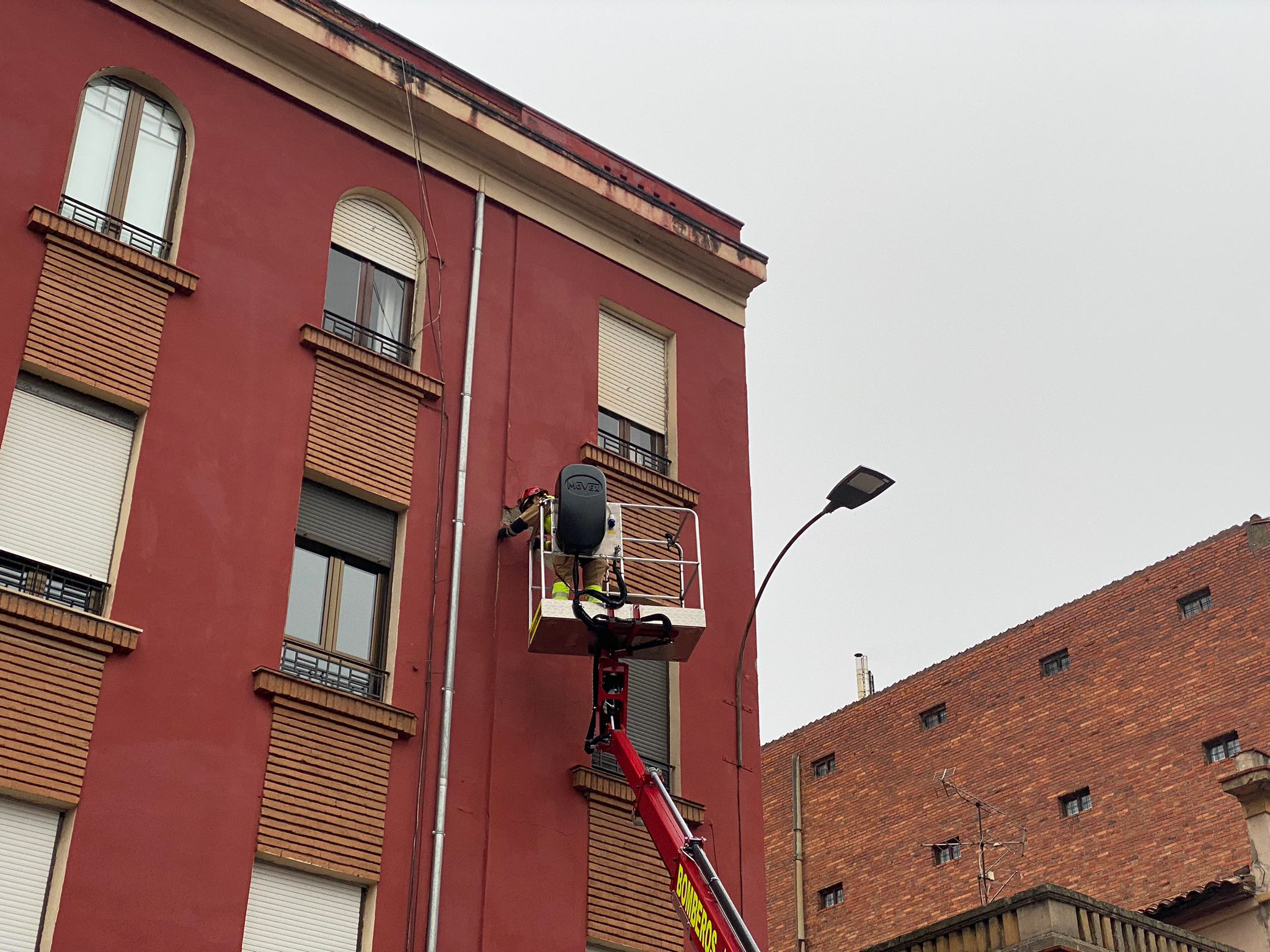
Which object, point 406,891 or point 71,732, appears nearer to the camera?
point 71,732

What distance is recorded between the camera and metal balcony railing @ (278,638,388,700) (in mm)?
13664

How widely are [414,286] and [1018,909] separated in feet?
31.0

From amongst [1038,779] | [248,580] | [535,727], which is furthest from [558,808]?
[1038,779]

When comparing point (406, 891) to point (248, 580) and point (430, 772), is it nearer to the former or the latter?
point (430, 772)

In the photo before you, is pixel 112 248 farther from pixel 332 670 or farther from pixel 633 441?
pixel 633 441

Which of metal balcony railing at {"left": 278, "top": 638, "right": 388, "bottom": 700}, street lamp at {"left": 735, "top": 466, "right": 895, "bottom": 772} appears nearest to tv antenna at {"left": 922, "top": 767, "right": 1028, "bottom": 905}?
street lamp at {"left": 735, "top": 466, "right": 895, "bottom": 772}

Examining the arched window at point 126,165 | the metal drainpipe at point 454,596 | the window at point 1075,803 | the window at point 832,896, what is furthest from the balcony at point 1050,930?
the window at point 832,896

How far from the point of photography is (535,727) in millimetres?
14867

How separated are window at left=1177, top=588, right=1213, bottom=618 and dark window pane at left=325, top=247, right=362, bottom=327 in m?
22.9

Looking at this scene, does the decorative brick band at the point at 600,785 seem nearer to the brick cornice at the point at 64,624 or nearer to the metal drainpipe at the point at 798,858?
the brick cornice at the point at 64,624

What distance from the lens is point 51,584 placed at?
1243 cm

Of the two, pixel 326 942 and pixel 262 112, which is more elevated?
pixel 262 112

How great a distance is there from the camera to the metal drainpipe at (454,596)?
13.4 m

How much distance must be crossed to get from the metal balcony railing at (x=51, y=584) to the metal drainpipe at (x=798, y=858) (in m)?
28.6
